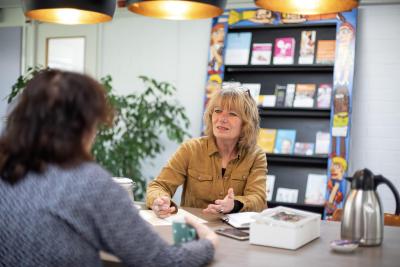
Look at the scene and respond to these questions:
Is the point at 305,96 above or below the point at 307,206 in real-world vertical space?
above

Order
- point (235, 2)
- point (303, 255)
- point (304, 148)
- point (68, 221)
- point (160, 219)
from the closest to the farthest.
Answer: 1. point (68, 221)
2. point (303, 255)
3. point (160, 219)
4. point (304, 148)
5. point (235, 2)

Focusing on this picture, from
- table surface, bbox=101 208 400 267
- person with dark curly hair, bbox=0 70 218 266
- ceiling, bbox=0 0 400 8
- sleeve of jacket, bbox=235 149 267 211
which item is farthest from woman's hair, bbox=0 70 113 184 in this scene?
ceiling, bbox=0 0 400 8

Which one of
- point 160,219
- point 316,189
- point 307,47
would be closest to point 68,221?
point 160,219

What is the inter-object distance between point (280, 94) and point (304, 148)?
548 mm

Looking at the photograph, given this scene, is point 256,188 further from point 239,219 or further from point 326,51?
point 326,51

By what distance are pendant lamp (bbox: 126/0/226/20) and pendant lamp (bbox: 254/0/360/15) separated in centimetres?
22

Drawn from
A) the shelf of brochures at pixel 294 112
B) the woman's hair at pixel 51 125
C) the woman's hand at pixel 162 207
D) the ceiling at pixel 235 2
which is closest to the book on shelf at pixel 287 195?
the shelf of brochures at pixel 294 112

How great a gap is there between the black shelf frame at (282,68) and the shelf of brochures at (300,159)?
0.78 metres

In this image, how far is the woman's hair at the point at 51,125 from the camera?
1438mm

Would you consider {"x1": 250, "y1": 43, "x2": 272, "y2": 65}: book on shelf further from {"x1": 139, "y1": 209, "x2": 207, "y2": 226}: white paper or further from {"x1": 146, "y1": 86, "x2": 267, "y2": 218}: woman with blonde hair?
{"x1": 139, "y1": 209, "x2": 207, "y2": 226}: white paper

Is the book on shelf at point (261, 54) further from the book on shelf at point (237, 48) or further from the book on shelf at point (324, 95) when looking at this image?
the book on shelf at point (324, 95)

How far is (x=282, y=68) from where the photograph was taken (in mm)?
4910

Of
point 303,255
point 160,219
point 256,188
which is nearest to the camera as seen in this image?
point 303,255

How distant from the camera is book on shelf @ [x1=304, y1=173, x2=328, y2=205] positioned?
4656 mm
